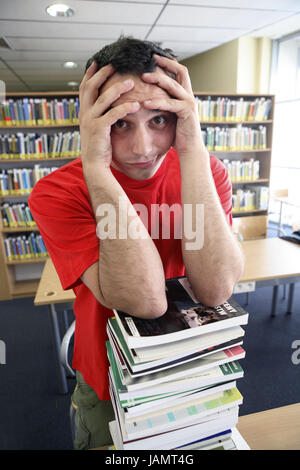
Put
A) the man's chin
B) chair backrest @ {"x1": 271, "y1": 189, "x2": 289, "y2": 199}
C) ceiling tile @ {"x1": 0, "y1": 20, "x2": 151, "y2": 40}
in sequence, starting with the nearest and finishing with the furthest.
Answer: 1. the man's chin
2. ceiling tile @ {"x1": 0, "y1": 20, "x2": 151, "y2": 40}
3. chair backrest @ {"x1": 271, "y1": 189, "x2": 289, "y2": 199}

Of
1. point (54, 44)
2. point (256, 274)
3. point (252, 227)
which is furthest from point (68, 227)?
point (54, 44)

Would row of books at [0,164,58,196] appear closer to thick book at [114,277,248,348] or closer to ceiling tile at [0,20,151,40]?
ceiling tile at [0,20,151,40]

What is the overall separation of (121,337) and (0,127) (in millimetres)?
3468

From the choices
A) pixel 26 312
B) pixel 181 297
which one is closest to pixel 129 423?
pixel 181 297

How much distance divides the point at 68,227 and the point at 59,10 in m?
3.61

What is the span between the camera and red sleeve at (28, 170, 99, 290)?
0.69 m

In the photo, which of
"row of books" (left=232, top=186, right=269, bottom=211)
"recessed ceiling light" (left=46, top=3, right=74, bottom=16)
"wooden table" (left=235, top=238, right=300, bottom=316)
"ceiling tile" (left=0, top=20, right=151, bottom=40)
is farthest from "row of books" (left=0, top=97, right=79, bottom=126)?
"wooden table" (left=235, top=238, right=300, bottom=316)

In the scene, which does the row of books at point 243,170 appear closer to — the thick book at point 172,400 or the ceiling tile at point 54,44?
the ceiling tile at point 54,44

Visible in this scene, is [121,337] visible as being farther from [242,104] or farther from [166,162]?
[242,104]

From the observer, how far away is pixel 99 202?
635mm

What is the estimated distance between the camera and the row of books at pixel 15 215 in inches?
139

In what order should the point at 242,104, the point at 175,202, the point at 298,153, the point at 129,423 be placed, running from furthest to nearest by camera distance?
the point at 298,153 < the point at 242,104 < the point at 175,202 < the point at 129,423

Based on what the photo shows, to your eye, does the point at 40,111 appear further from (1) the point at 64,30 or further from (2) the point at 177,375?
(2) the point at 177,375

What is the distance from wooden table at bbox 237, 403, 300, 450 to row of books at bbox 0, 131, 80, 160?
3262 mm
